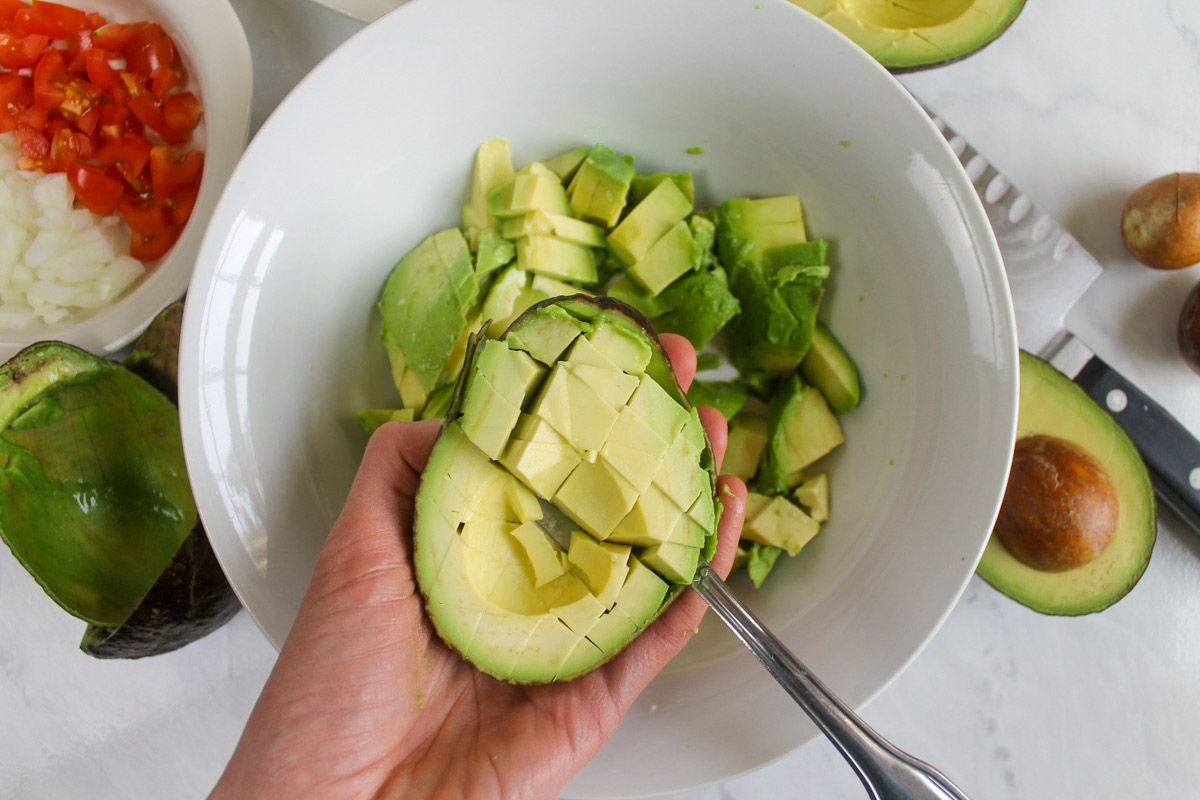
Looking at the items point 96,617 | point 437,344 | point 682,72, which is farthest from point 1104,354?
point 96,617

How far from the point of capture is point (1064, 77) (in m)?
1.39

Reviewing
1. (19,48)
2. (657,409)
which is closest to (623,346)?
(657,409)

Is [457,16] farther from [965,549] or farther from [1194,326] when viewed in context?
[1194,326]

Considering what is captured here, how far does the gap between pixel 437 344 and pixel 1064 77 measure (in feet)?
4.39

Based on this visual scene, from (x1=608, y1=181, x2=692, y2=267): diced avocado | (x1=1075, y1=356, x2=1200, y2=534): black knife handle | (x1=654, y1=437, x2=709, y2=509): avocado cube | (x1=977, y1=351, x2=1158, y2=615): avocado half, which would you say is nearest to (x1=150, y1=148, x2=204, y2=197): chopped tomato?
(x1=608, y1=181, x2=692, y2=267): diced avocado

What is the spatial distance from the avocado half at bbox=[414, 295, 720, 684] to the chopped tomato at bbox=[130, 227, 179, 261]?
0.78m

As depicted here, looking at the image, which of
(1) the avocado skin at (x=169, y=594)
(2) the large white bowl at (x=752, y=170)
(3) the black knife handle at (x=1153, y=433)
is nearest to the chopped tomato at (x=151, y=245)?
(1) the avocado skin at (x=169, y=594)

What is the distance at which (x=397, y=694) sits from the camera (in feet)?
2.66

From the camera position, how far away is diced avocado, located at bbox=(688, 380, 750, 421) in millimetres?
1106

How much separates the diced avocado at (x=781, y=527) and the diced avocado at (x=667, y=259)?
378mm

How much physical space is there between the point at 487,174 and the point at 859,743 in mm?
927

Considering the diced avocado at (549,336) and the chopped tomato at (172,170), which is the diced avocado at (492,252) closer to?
the diced avocado at (549,336)

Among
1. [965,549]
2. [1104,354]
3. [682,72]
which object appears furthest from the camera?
[1104,354]

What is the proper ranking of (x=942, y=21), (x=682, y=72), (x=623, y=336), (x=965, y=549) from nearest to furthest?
(x=623, y=336), (x=965, y=549), (x=682, y=72), (x=942, y=21)
